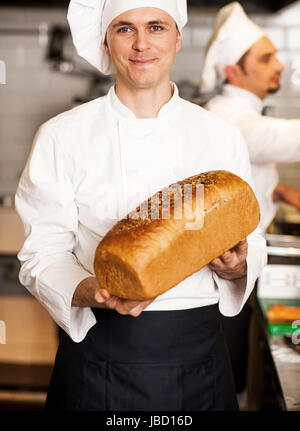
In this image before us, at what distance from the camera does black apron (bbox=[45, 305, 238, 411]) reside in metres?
0.94

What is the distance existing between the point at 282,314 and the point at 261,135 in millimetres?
523

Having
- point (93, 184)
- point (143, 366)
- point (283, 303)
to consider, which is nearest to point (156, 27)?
point (93, 184)

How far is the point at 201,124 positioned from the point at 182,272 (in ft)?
1.19

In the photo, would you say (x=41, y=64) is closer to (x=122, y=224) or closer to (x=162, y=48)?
(x=162, y=48)

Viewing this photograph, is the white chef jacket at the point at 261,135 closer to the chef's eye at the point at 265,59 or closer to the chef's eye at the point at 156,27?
the chef's eye at the point at 265,59

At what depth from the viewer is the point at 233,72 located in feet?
5.59

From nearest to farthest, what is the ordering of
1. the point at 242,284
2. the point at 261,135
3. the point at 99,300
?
the point at 99,300
the point at 242,284
the point at 261,135

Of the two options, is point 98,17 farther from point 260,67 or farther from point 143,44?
point 260,67

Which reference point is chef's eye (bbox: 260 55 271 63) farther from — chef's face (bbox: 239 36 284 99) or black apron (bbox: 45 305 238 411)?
black apron (bbox: 45 305 238 411)

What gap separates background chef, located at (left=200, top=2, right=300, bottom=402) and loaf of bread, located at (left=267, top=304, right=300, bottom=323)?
315 mm

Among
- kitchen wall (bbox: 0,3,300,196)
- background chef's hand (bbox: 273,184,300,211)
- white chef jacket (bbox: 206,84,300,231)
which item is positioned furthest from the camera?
kitchen wall (bbox: 0,3,300,196)

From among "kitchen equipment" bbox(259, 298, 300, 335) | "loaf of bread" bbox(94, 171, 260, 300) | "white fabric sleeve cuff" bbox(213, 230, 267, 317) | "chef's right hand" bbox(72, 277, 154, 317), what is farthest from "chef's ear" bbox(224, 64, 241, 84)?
"chef's right hand" bbox(72, 277, 154, 317)

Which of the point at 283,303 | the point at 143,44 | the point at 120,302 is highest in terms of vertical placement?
the point at 143,44

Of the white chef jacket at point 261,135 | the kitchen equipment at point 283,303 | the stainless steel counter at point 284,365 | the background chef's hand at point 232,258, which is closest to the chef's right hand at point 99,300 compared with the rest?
the background chef's hand at point 232,258
